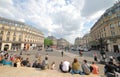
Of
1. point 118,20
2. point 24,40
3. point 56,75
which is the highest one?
point 118,20

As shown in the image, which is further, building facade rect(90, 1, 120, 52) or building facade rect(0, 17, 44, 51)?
building facade rect(0, 17, 44, 51)

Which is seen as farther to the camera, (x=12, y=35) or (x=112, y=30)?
(x=12, y=35)

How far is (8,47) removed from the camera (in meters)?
51.4

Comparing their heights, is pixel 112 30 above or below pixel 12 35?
above

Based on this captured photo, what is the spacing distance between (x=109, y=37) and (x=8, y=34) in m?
47.0

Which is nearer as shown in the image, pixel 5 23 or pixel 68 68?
pixel 68 68

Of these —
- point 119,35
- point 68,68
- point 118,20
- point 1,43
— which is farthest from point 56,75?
point 1,43

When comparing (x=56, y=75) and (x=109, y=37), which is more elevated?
(x=109, y=37)

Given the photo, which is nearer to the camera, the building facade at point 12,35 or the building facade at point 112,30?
the building facade at point 112,30

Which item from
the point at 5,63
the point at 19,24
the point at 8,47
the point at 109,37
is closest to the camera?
the point at 5,63

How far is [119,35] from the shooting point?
35.1 metres

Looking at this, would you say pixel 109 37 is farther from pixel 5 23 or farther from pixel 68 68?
pixel 5 23

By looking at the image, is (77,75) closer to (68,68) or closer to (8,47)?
(68,68)

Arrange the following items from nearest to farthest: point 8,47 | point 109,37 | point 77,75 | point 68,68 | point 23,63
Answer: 1. point 77,75
2. point 68,68
3. point 23,63
4. point 109,37
5. point 8,47
